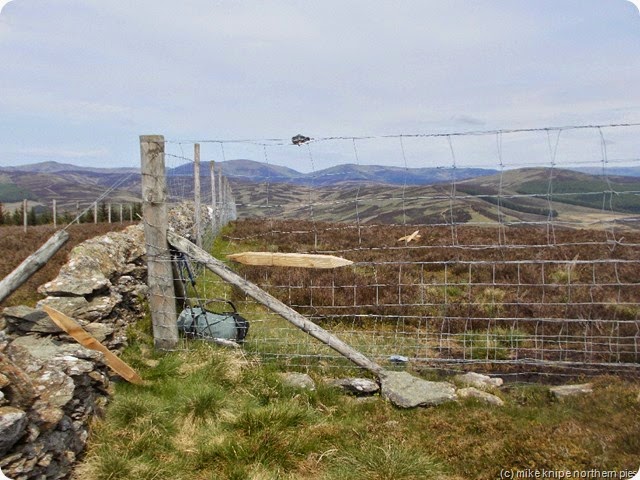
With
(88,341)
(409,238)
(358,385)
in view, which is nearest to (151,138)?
(88,341)

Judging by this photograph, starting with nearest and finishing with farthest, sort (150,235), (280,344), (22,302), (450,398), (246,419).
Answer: (246,419) → (450,398) → (150,235) → (280,344) → (22,302)

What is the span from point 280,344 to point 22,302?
387 cm

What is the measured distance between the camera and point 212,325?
6129 mm

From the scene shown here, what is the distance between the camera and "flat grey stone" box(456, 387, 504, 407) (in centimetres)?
505

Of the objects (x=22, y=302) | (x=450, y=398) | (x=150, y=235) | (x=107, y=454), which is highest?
(x=150, y=235)

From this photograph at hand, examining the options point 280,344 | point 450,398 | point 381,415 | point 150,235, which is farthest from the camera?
point 280,344

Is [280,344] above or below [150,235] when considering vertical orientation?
below

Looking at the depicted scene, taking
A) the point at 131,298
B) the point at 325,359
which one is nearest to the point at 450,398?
the point at 325,359

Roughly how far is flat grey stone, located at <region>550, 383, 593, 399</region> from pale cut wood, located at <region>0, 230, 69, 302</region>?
558 centimetres

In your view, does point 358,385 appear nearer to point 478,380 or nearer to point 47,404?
point 478,380

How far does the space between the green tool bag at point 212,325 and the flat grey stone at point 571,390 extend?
3.75 metres

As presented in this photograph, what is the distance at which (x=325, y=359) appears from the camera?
6.06m

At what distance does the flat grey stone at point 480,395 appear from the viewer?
505cm

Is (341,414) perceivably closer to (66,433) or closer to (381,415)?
(381,415)
